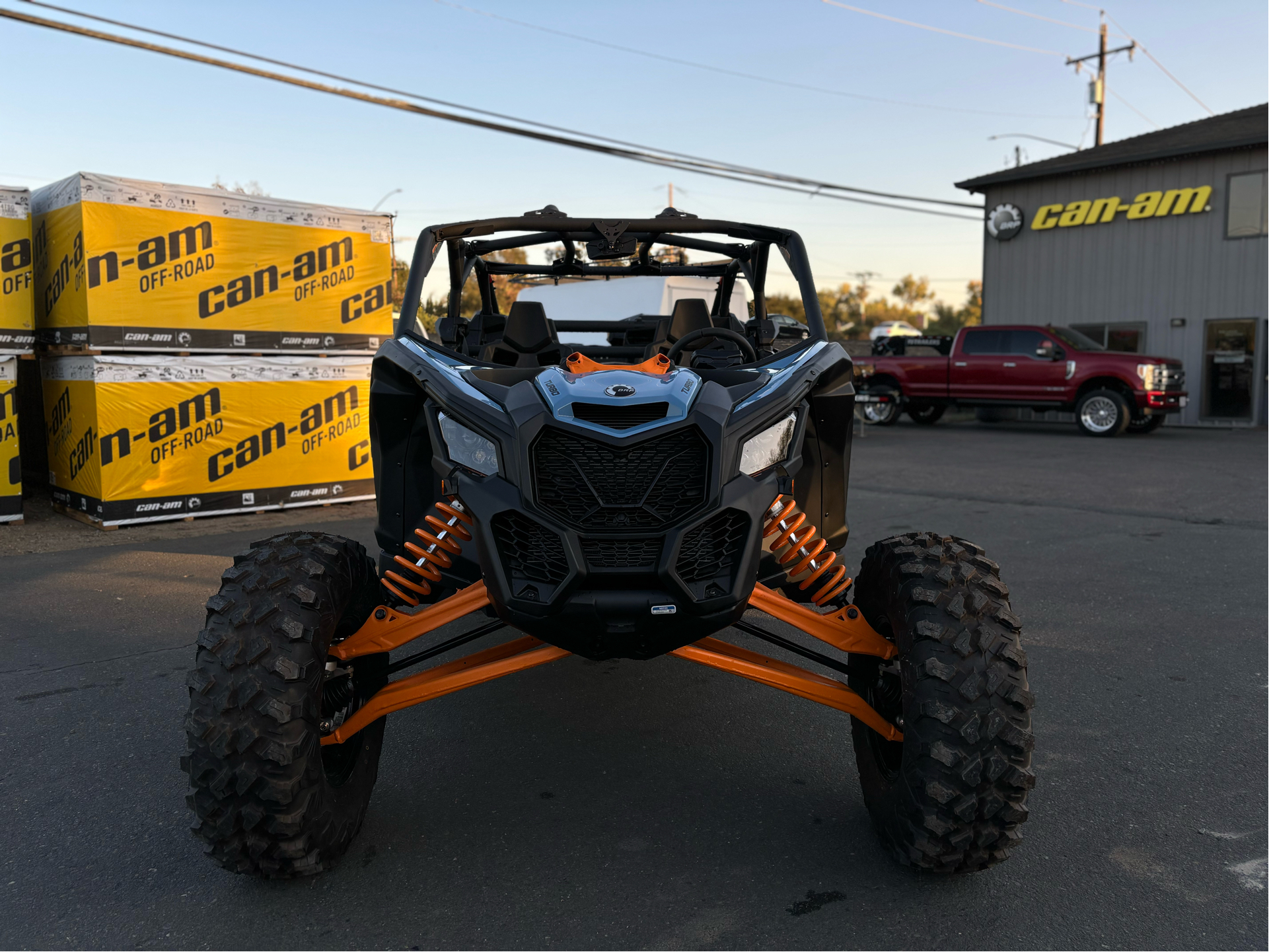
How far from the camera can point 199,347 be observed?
934 centimetres

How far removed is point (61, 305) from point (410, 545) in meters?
7.68

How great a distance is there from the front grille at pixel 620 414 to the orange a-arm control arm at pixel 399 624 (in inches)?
24.0

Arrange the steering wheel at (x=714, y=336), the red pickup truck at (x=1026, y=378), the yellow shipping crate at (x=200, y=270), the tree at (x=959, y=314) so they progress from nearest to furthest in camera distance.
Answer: the steering wheel at (x=714, y=336) → the yellow shipping crate at (x=200, y=270) → the red pickup truck at (x=1026, y=378) → the tree at (x=959, y=314)

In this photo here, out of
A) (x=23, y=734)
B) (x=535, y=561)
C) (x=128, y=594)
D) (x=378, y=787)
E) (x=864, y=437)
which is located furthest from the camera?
(x=864, y=437)

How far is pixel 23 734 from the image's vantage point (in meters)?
3.94

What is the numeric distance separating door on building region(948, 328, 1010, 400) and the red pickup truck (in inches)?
0.5

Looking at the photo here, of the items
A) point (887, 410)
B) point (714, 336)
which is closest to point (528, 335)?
point (714, 336)

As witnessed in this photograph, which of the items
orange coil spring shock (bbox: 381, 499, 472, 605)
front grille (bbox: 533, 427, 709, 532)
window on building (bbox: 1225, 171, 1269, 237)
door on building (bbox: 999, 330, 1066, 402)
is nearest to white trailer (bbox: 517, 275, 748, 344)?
door on building (bbox: 999, 330, 1066, 402)

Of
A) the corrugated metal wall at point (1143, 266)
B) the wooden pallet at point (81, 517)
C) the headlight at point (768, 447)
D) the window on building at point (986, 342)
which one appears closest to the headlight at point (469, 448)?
the headlight at point (768, 447)

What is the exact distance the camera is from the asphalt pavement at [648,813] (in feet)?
8.61

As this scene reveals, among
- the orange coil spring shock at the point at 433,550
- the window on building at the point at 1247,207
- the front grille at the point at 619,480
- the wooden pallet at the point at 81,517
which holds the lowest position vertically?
the wooden pallet at the point at 81,517

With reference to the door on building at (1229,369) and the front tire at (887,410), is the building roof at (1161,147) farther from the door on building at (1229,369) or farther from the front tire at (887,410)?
the front tire at (887,410)

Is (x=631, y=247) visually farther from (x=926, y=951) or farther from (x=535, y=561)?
(x=926, y=951)

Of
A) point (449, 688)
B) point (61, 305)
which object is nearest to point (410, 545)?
point (449, 688)
